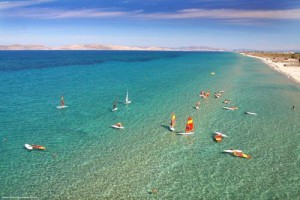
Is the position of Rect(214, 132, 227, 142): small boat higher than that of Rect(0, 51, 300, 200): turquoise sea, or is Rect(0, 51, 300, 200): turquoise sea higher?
Rect(214, 132, 227, 142): small boat

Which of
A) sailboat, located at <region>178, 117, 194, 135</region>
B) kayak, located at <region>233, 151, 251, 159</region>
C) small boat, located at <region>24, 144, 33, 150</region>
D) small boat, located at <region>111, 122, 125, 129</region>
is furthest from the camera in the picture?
small boat, located at <region>111, 122, 125, 129</region>

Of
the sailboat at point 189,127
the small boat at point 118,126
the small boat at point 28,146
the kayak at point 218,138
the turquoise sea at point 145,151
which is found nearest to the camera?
the turquoise sea at point 145,151

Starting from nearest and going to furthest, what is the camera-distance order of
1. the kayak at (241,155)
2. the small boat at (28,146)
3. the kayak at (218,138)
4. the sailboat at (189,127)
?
the kayak at (241,155), the small boat at (28,146), the kayak at (218,138), the sailboat at (189,127)

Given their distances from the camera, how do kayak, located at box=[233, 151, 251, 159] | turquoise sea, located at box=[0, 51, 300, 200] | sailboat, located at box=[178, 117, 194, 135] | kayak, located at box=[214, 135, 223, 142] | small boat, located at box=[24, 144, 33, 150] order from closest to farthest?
turquoise sea, located at box=[0, 51, 300, 200] < kayak, located at box=[233, 151, 251, 159] < small boat, located at box=[24, 144, 33, 150] < kayak, located at box=[214, 135, 223, 142] < sailboat, located at box=[178, 117, 194, 135]

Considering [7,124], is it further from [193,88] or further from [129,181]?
[193,88]

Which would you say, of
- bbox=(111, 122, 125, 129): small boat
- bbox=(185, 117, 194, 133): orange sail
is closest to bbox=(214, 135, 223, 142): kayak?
bbox=(185, 117, 194, 133): orange sail

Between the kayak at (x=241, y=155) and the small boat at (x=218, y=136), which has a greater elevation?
the small boat at (x=218, y=136)

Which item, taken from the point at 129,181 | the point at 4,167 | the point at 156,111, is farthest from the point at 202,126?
the point at 4,167

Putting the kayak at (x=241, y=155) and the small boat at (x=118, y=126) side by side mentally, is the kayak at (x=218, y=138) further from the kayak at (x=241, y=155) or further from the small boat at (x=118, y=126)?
the small boat at (x=118, y=126)

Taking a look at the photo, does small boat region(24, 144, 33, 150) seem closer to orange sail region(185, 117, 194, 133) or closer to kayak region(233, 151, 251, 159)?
orange sail region(185, 117, 194, 133)

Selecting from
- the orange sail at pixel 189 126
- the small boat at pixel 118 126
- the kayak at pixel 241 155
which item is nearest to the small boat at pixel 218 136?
the orange sail at pixel 189 126

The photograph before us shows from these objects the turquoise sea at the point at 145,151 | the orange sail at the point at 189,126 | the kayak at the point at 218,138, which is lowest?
the turquoise sea at the point at 145,151

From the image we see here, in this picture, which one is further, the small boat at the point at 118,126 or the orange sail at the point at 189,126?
the small boat at the point at 118,126
